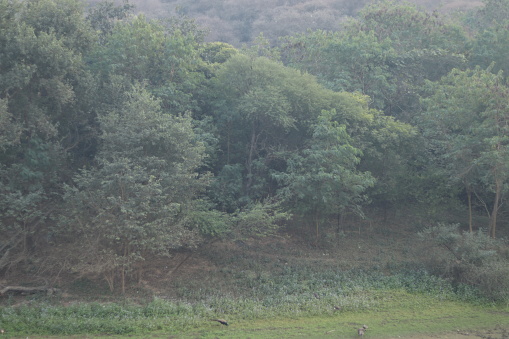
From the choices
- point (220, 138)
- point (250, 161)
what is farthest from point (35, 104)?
point (250, 161)

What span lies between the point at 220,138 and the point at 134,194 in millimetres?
7972

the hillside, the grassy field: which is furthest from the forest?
the hillside

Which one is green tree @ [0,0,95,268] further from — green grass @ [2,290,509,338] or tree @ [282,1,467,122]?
tree @ [282,1,467,122]

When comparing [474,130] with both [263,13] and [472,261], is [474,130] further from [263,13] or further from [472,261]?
[263,13]

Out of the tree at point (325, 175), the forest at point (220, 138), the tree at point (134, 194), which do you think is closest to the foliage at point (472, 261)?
the forest at point (220, 138)

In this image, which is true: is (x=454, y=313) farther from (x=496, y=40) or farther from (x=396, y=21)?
(x=396, y=21)

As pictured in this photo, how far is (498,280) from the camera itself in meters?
15.0

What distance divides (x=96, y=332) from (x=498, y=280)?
12482 mm

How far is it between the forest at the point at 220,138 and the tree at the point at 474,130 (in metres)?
0.08

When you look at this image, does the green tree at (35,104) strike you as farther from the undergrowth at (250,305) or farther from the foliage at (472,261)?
the foliage at (472,261)

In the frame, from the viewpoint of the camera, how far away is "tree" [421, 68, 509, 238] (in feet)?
55.4

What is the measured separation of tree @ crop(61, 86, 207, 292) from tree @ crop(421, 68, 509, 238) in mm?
10254

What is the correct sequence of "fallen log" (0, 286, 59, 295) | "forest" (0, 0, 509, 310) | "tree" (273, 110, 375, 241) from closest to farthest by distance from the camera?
1. "fallen log" (0, 286, 59, 295)
2. "forest" (0, 0, 509, 310)
3. "tree" (273, 110, 375, 241)

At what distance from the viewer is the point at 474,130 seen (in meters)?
17.5
